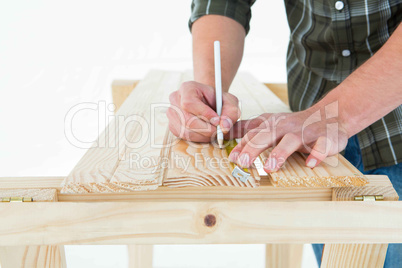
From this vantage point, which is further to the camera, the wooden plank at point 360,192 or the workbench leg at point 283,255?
the workbench leg at point 283,255

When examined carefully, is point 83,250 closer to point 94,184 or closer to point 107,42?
point 94,184

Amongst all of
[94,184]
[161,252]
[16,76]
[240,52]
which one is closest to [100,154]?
[94,184]

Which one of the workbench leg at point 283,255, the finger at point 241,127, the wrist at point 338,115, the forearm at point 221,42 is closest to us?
the wrist at point 338,115

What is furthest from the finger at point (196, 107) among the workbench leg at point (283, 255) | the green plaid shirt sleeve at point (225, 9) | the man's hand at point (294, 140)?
the workbench leg at point (283, 255)

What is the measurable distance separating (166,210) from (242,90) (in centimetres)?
84

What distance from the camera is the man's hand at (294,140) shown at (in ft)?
2.56

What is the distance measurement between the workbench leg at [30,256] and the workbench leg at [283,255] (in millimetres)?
908

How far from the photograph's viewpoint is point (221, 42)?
121 cm

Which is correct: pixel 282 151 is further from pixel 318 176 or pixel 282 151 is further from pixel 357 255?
pixel 357 255

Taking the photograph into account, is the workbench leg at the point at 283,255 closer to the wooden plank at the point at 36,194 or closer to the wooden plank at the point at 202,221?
the wooden plank at the point at 202,221

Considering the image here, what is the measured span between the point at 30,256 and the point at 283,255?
988 mm

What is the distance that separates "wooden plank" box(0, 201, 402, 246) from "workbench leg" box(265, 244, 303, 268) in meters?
0.83

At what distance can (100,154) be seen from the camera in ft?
2.87

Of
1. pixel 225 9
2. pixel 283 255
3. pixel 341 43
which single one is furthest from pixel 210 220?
pixel 283 255
